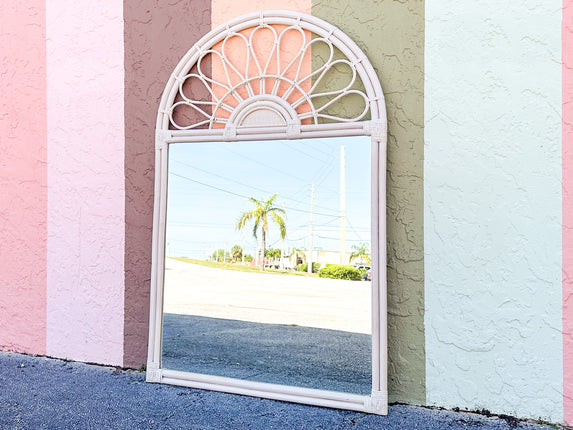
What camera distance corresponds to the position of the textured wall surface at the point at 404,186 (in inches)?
115

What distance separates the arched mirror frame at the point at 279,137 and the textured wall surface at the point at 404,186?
0.12m

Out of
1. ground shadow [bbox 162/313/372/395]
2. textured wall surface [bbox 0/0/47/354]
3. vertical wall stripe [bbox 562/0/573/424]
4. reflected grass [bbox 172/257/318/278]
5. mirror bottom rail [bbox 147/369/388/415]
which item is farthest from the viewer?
textured wall surface [bbox 0/0/47/354]

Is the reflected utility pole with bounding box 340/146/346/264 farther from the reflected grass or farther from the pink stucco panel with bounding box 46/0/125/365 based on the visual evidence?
the pink stucco panel with bounding box 46/0/125/365

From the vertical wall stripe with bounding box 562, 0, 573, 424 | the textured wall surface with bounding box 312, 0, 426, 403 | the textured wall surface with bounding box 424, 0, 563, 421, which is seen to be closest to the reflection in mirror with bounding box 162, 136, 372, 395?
the textured wall surface with bounding box 312, 0, 426, 403

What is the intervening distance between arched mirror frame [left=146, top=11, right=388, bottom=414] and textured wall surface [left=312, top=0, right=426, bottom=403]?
12 cm

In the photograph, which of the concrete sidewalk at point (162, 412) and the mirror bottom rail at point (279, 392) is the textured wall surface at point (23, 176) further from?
the mirror bottom rail at point (279, 392)

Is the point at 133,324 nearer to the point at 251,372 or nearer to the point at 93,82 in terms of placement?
the point at 251,372

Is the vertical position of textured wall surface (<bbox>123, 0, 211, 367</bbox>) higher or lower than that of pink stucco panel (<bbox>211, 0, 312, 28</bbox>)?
lower

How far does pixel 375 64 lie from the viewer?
10.0ft

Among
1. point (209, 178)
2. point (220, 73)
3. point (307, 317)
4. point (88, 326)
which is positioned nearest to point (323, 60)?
point (220, 73)

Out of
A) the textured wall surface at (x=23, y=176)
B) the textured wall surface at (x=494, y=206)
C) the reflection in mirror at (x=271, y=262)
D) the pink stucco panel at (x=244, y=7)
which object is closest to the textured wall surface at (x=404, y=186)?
the textured wall surface at (x=494, y=206)

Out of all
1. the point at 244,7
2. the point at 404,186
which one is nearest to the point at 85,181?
the point at 244,7

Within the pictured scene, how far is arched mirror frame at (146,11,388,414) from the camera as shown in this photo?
2.88m

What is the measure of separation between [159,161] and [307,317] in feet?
4.82
